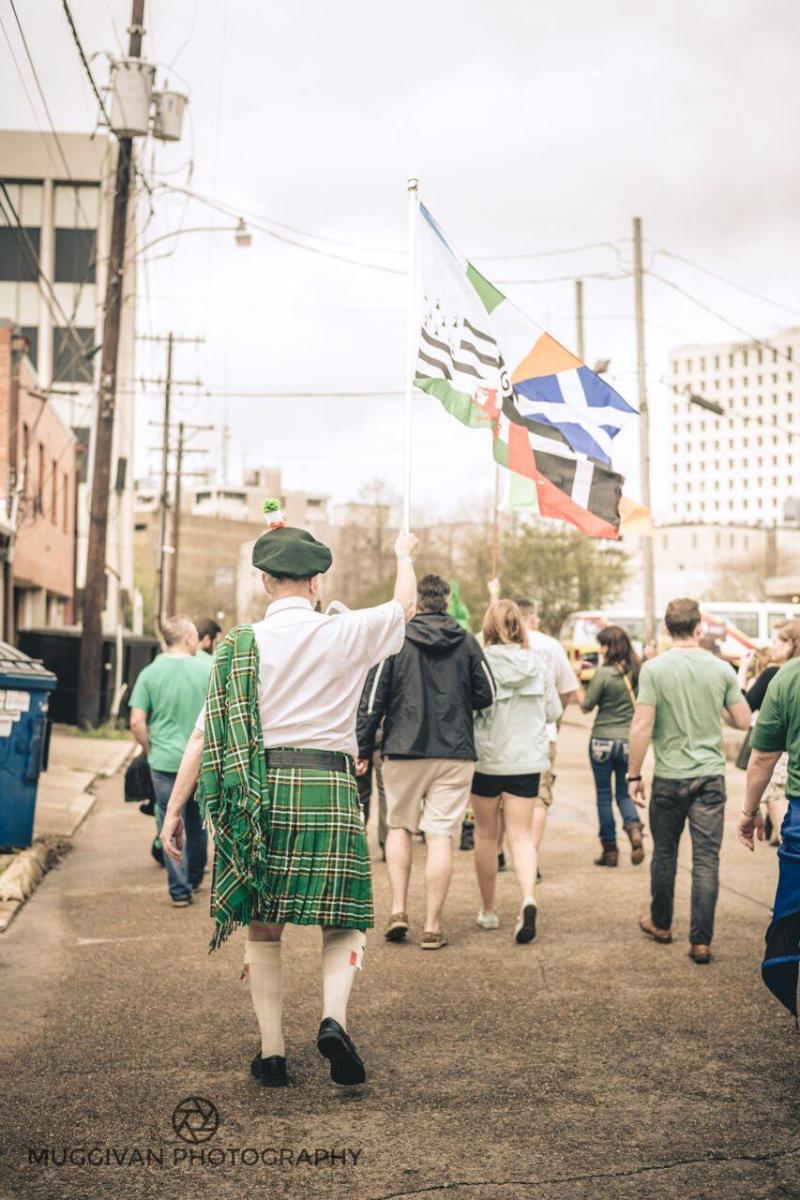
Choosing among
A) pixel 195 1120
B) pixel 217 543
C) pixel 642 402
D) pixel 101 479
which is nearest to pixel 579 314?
pixel 642 402

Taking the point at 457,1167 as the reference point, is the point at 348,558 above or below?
above

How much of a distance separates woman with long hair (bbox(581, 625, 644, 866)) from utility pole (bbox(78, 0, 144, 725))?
46.6ft

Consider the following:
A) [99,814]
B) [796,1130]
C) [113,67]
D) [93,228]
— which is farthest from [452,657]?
[93,228]

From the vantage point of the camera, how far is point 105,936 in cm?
793

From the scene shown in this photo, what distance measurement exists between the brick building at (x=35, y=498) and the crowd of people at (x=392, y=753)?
52.6 ft

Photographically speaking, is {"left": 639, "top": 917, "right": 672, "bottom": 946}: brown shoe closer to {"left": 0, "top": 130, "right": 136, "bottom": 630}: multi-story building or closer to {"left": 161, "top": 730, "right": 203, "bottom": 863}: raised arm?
{"left": 161, "top": 730, "right": 203, "bottom": 863}: raised arm

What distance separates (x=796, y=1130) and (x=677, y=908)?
4.31 m

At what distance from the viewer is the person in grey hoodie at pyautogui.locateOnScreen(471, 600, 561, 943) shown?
316 inches

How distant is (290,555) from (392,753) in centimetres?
284

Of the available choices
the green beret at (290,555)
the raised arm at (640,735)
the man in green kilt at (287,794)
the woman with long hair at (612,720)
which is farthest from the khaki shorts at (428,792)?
the woman with long hair at (612,720)

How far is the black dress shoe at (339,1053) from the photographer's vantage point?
187 inches

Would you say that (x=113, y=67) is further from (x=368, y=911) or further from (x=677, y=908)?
(x=368, y=911)

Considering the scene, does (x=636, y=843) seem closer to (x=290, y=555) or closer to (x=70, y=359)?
(x=290, y=555)

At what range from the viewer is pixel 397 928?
7.66 m
